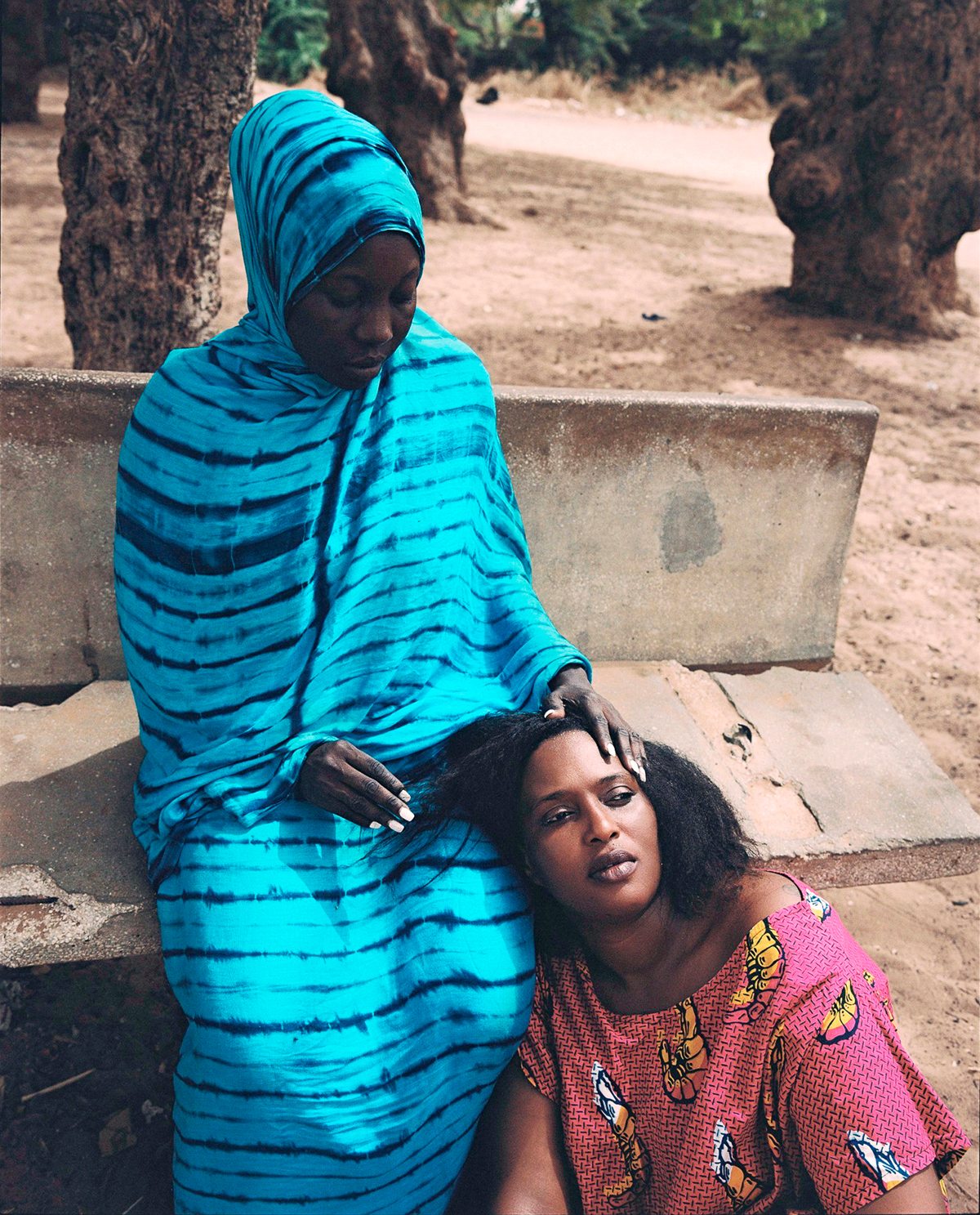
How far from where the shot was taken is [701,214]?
12.1m

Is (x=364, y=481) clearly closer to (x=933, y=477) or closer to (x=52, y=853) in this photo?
(x=52, y=853)

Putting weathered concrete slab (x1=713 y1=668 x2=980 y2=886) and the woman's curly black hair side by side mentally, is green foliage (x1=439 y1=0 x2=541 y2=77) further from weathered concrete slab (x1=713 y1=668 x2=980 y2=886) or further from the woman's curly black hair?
the woman's curly black hair

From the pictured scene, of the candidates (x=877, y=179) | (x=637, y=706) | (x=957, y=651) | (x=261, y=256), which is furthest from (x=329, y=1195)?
(x=877, y=179)

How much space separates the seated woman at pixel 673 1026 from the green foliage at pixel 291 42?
72.4ft

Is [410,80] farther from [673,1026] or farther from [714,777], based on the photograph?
[673,1026]

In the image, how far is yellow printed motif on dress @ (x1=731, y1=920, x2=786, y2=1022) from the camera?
185 centimetres

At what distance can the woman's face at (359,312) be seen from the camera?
206 centimetres

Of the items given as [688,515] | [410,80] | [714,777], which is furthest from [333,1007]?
[410,80]

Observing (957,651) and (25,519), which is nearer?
(25,519)

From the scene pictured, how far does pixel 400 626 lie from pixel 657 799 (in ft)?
2.24

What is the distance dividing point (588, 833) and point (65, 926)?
47.9 inches

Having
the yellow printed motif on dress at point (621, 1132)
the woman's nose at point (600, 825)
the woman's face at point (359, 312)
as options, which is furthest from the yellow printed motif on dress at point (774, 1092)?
the woman's face at point (359, 312)

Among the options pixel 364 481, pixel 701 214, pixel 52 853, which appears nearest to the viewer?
pixel 364 481

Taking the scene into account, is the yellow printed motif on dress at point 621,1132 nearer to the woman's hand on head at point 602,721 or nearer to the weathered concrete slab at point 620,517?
the woman's hand on head at point 602,721
